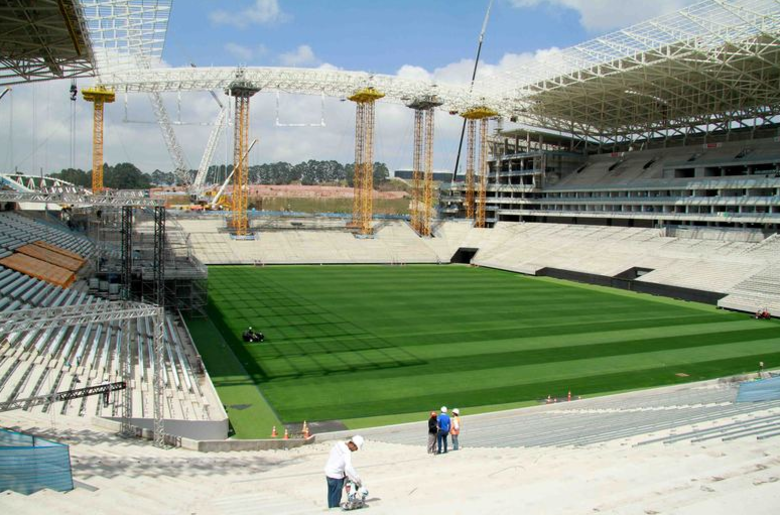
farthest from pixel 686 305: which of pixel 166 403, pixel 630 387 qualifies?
pixel 166 403

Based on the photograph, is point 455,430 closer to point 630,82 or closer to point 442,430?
point 442,430

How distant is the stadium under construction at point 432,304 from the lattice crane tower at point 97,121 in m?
0.34

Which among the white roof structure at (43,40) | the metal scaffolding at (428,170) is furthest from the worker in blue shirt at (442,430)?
the metal scaffolding at (428,170)

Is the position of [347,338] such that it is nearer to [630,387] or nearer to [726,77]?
[630,387]

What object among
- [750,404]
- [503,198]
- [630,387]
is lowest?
[630,387]

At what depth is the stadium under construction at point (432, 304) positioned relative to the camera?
9945 mm

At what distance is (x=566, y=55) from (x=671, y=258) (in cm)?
1824

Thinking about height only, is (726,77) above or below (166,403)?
above

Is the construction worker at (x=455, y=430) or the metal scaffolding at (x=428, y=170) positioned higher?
the metal scaffolding at (x=428, y=170)

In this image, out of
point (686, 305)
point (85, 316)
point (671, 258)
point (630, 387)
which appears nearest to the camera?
point (85, 316)

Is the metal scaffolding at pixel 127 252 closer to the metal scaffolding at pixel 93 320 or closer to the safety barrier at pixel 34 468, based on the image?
the metal scaffolding at pixel 93 320

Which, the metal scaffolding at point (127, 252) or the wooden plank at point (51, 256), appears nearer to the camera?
the metal scaffolding at point (127, 252)

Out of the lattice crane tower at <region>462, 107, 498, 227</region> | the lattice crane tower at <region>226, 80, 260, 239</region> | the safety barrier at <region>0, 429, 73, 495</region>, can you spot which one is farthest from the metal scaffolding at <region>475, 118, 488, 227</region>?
the safety barrier at <region>0, 429, 73, 495</region>

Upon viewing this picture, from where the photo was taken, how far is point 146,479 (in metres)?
9.58
